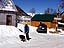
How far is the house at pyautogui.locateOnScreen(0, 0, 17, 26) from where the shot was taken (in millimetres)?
34688

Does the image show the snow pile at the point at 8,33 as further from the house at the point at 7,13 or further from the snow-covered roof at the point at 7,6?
the snow-covered roof at the point at 7,6

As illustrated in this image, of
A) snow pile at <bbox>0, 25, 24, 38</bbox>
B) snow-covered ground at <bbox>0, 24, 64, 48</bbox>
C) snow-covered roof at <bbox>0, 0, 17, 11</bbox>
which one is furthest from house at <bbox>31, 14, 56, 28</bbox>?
snow-covered ground at <bbox>0, 24, 64, 48</bbox>

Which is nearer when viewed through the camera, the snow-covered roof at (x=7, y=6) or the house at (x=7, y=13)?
the snow-covered roof at (x=7, y=6)

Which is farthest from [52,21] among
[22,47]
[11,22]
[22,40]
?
[22,47]

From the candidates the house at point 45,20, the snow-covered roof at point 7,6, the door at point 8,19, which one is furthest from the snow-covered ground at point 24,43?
the house at point 45,20

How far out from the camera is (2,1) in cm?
3231

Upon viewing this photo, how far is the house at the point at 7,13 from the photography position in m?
34.7

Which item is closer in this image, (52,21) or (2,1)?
(2,1)

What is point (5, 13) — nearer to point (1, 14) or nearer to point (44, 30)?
point (1, 14)

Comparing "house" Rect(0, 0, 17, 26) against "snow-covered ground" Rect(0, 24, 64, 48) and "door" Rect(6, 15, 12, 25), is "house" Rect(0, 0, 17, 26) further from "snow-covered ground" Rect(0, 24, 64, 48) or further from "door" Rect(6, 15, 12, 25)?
"snow-covered ground" Rect(0, 24, 64, 48)

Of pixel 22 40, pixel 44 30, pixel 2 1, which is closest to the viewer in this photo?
pixel 22 40

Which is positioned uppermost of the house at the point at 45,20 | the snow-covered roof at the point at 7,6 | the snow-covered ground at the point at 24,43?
the snow-covered roof at the point at 7,6

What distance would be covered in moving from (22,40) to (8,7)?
13591mm

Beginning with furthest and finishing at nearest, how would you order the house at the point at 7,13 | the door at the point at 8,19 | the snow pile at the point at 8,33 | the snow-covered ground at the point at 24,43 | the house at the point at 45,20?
the house at the point at 45,20 < the door at the point at 8,19 < the house at the point at 7,13 < the snow pile at the point at 8,33 < the snow-covered ground at the point at 24,43
